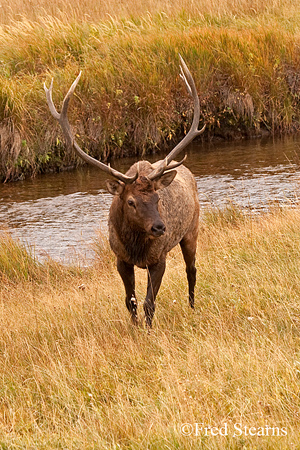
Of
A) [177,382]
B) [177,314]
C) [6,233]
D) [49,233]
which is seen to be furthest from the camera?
[49,233]

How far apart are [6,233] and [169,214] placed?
3854mm

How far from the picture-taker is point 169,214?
6.15 m

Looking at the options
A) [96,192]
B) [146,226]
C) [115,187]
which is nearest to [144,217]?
[146,226]

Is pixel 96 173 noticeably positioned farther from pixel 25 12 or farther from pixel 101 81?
pixel 25 12

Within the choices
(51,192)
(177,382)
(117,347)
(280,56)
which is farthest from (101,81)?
(177,382)

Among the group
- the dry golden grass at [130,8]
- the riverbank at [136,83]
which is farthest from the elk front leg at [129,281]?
the dry golden grass at [130,8]

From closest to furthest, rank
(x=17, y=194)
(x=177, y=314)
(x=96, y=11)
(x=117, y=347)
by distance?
1. (x=117, y=347)
2. (x=177, y=314)
3. (x=17, y=194)
4. (x=96, y=11)

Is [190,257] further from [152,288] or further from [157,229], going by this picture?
[157,229]

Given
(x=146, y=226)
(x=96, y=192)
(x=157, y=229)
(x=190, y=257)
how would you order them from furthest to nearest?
(x=96, y=192), (x=190, y=257), (x=146, y=226), (x=157, y=229)

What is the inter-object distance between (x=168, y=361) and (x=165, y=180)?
1.80 metres

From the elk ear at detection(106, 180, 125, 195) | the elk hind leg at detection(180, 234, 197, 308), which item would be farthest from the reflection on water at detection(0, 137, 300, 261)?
the elk ear at detection(106, 180, 125, 195)

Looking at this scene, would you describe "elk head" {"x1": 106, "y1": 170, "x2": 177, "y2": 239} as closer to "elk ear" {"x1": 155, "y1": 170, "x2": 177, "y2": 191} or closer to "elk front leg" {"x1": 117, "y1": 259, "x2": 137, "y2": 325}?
"elk ear" {"x1": 155, "y1": 170, "x2": 177, "y2": 191}

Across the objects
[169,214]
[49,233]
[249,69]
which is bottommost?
[49,233]

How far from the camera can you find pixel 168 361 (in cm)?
463
